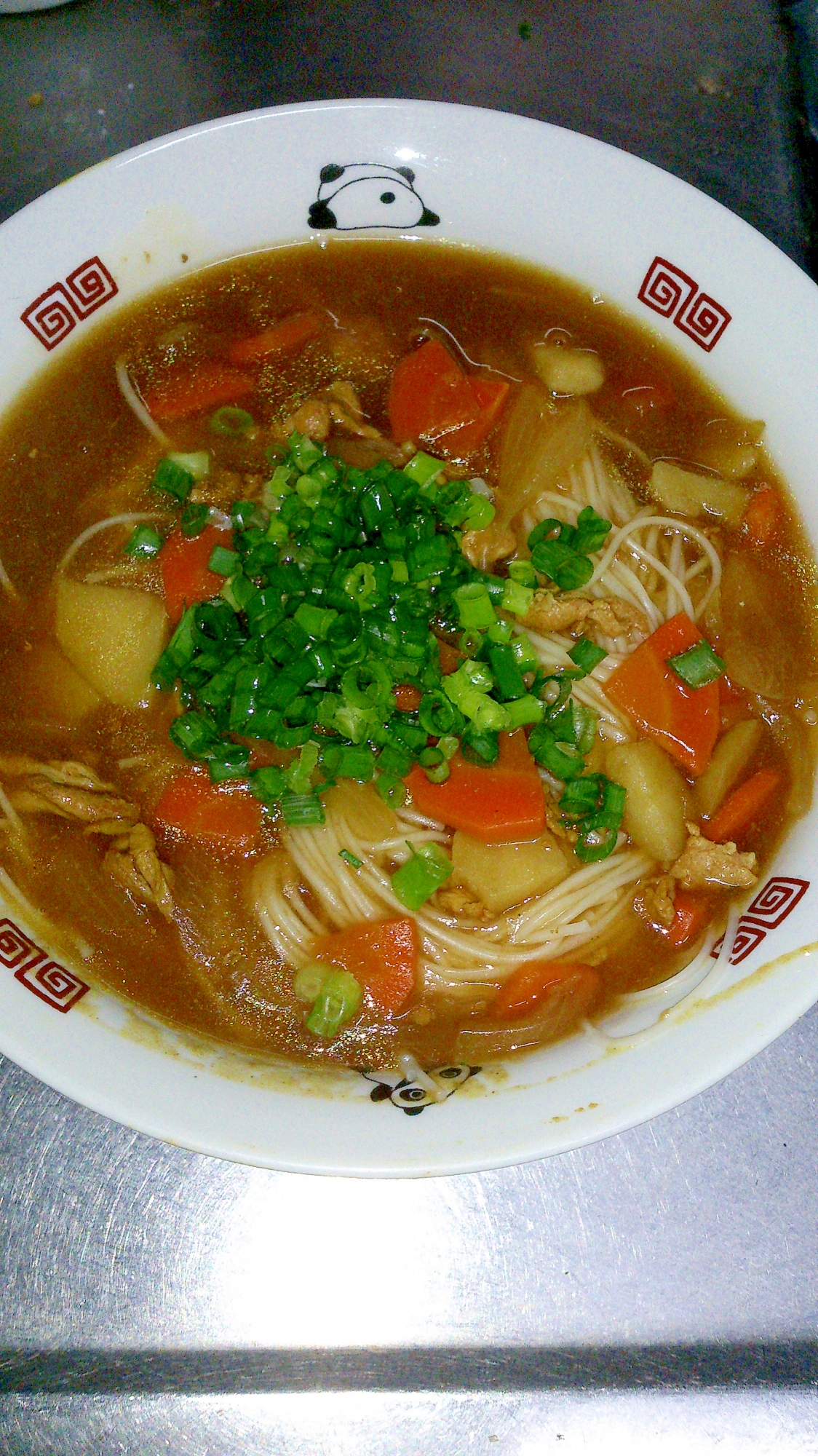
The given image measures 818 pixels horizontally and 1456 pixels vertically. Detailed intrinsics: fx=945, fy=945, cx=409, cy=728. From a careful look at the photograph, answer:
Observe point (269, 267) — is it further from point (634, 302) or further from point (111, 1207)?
point (111, 1207)

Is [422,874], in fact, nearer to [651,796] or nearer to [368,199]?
[651,796]

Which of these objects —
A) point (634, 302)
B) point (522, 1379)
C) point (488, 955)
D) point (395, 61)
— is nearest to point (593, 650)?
point (488, 955)

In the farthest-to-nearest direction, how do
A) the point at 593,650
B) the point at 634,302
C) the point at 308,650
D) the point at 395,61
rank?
the point at 395,61, the point at 634,302, the point at 593,650, the point at 308,650

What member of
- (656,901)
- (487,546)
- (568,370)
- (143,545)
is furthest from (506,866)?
(568,370)

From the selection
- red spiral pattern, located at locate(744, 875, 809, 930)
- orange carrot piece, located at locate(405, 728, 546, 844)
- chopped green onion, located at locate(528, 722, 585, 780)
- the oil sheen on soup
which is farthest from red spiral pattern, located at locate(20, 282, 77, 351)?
red spiral pattern, located at locate(744, 875, 809, 930)

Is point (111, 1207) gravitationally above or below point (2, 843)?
below

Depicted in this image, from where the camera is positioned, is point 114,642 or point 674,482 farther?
point 674,482
